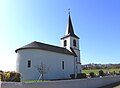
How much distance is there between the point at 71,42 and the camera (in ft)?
149

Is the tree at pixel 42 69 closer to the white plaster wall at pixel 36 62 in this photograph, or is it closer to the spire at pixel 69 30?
the white plaster wall at pixel 36 62

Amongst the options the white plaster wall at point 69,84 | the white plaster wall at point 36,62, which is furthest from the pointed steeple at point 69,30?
the white plaster wall at point 69,84

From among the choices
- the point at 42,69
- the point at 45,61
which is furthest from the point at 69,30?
the point at 42,69

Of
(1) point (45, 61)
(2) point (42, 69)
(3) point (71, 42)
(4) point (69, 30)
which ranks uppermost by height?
(4) point (69, 30)

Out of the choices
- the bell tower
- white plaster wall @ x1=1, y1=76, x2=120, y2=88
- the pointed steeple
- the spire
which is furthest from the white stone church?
white plaster wall @ x1=1, y1=76, x2=120, y2=88

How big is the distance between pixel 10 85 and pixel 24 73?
20580mm

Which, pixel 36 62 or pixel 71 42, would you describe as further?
pixel 71 42

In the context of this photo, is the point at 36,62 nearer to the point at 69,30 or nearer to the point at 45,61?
the point at 45,61

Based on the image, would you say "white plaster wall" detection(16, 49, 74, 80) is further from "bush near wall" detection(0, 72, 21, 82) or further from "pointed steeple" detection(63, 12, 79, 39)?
"bush near wall" detection(0, 72, 21, 82)

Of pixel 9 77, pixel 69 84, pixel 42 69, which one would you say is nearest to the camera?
pixel 69 84

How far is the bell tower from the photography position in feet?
148

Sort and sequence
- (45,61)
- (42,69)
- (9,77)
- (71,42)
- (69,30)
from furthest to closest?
(69,30), (71,42), (45,61), (42,69), (9,77)

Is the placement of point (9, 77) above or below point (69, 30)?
below

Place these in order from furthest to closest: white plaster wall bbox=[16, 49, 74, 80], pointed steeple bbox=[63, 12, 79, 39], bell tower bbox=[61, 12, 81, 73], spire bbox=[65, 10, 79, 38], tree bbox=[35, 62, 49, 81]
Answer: spire bbox=[65, 10, 79, 38] < pointed steeple bbox=[63, 12, 79, 39] < bell tower bbox=[61, 12, 81, 73] < white plaster wall bbox=[16, 49, 74, 80] < tree bbox=[35, 62, 49, 81]
